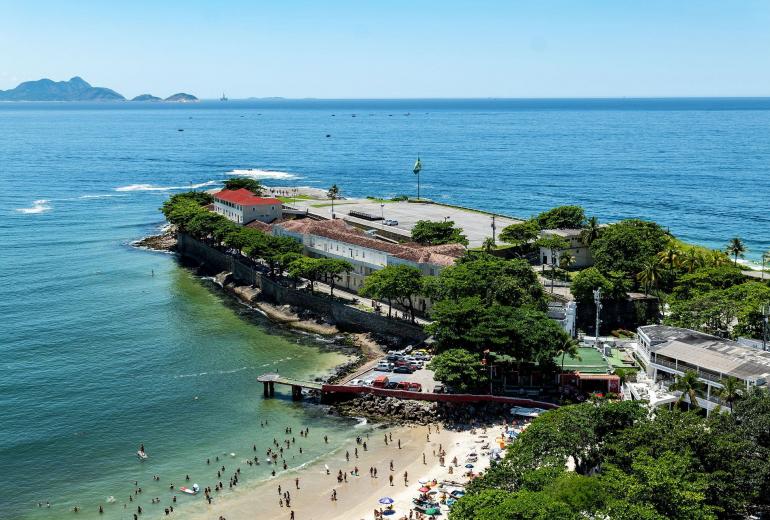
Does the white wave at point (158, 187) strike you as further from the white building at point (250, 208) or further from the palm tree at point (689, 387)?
the palm tree at point (689, 387)

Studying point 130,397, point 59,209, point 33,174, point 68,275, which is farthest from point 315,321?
point 33,174

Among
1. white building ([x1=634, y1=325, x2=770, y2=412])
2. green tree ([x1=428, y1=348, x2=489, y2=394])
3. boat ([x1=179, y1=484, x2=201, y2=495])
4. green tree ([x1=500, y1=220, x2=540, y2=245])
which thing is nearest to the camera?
boat ([x1=179, y1=484, x2=201, y2=495])

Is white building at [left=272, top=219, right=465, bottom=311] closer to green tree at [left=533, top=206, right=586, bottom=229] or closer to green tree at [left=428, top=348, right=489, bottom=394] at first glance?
green tree at [left=428, top=348, right=489, bottom=394]

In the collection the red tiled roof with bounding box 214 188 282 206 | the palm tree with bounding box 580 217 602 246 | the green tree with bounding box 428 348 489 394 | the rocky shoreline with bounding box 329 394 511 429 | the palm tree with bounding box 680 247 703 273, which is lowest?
the rocky shoreline with bounding box 329 394 511 429

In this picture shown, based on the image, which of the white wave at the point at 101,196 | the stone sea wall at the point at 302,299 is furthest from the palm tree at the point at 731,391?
the white wave at the point at 101,196

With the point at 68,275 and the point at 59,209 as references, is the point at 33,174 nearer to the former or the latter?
the point at 59,209

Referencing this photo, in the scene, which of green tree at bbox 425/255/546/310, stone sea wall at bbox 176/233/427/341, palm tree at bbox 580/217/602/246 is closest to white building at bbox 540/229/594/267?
palm tree at bbox 580/217/602/246
